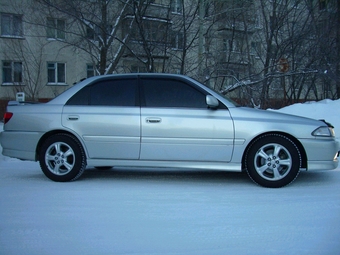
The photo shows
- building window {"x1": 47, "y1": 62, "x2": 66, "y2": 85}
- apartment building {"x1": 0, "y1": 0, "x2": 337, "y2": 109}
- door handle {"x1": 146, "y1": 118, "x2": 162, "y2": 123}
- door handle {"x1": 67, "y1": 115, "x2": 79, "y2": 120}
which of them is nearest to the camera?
door handle {"x1": 146, "y1": 118, "x2": 162, "y2": 123}

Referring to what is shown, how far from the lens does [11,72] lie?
75.8ft

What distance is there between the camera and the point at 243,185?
533cm

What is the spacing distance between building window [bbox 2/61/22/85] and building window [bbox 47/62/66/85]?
204cm

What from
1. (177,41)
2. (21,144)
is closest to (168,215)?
(21,144)

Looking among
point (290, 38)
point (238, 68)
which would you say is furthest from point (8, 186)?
point (290, 38)

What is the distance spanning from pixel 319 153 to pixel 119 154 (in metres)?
2.74

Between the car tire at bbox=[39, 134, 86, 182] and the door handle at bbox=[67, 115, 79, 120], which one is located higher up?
the door handle at bbox=[67, 115, 79, 120]

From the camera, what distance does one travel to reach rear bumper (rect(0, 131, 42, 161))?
217 inches

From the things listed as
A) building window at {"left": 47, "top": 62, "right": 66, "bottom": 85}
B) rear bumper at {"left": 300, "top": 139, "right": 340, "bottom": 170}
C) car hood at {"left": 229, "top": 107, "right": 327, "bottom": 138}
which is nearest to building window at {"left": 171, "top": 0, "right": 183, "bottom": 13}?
car hood at {"left": 229, "top": 107, "right": 327, "bottom": 138}

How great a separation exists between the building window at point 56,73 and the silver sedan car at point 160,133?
20.0 meters

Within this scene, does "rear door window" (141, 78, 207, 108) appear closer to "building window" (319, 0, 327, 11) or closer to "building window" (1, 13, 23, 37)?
"building window" (319, 0, 327, 11)

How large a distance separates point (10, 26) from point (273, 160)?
68.9 ft

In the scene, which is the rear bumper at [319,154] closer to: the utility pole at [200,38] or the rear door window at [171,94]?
the rear door window at [171,94]

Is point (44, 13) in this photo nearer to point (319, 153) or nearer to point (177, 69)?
point (177, 69)
